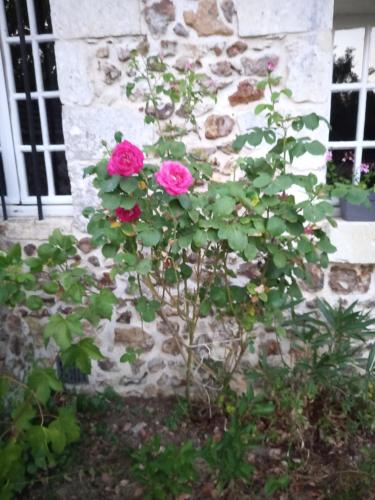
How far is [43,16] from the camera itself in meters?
2.46

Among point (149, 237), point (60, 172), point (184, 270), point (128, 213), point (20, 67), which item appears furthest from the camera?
point (60, 172)

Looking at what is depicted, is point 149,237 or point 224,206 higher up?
point 224,206

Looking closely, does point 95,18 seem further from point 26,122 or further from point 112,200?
point 112,200

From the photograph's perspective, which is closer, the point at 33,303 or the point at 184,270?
the point at 33,303

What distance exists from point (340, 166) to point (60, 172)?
1819mm

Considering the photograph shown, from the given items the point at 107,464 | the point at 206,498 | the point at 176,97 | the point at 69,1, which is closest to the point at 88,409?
the point at 107,464

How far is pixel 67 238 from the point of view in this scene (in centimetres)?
196

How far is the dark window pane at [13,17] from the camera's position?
2.46 meters

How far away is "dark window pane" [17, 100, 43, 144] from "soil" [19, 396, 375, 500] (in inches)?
69.1

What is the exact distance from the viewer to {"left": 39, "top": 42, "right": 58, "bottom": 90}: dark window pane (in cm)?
250

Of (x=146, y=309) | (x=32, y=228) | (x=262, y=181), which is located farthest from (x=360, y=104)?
(x=32, y=228)

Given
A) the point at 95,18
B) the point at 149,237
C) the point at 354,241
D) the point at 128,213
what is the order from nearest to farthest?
the point at 149,237 → the point at 128,213 → the point at 95,18 → the point at 354,241

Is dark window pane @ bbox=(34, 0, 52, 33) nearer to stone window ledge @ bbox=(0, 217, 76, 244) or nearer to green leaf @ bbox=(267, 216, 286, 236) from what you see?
stone window ledge @ bbox=(0, 217, 76, 244)

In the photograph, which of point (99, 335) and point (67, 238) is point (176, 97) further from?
point (99, 335)
